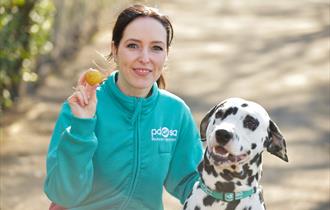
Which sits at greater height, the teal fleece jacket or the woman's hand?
the woman's hand

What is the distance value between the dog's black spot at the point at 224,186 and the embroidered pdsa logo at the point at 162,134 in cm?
63

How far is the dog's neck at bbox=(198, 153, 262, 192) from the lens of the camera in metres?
3.08

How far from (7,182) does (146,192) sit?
3067 millimetres

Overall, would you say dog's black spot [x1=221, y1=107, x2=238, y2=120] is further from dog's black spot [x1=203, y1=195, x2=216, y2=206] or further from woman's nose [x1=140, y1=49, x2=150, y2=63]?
woman's nose [x1=140, y1=49, x2=150, y2=63]

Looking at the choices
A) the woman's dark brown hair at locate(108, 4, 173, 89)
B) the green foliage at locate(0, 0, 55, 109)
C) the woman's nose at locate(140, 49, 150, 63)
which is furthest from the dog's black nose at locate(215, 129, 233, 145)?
the green foliage at locate(0, 0, 55, 109)

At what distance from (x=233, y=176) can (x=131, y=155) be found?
27.2 inches

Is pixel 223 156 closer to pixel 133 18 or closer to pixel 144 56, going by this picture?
pixel 144 56

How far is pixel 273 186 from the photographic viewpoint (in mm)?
6578

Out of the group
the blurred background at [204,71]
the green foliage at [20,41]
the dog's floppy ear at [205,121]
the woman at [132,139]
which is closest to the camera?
the dog's floppy ear at [205,121]

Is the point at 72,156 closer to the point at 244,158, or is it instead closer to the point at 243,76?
the point at 244,158

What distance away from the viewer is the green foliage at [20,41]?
7152 millimetres

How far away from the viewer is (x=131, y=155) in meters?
3.63

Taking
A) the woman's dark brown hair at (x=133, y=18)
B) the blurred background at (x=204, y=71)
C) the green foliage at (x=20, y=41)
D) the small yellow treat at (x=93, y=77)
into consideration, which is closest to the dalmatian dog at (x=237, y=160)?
the small yellow treat at (x=93, y=77)

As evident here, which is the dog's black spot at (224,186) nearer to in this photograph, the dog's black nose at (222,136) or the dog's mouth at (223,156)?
the dog's mouth at (223,156)
